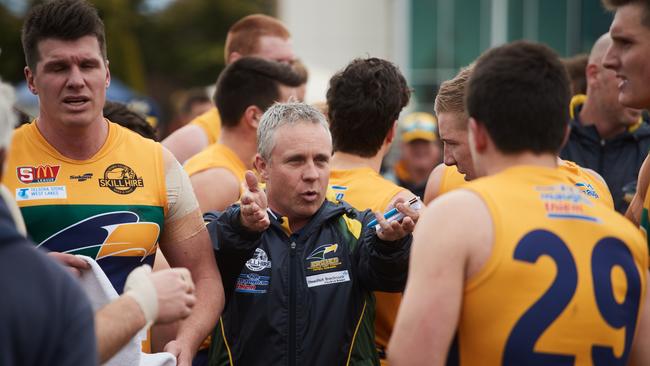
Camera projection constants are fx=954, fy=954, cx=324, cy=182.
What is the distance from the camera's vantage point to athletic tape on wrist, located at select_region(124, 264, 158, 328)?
3.17m

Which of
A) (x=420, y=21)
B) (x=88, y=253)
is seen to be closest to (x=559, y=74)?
(x=88, y=253)

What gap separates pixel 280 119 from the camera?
4.69 m

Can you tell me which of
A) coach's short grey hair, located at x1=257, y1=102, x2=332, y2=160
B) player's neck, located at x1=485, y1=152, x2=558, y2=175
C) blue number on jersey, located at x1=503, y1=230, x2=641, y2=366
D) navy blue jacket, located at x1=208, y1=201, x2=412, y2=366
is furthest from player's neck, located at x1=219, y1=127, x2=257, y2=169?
blue number on jersey, located at x1=503, y1=230, x2=641, y2=366

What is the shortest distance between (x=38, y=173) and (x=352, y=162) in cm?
185

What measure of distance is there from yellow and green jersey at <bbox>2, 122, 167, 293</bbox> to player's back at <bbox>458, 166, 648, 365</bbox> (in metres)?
1.69

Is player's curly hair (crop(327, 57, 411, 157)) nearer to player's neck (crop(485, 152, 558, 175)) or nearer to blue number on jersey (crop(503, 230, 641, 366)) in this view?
player's neck (crop(485, 152, 558, 175))

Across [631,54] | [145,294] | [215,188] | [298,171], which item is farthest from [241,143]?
[145,294]

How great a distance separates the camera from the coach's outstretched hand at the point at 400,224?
4059mm

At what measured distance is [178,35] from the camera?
56.3 meters

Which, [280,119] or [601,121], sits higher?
[280,119]

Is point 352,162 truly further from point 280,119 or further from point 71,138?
point 71,138

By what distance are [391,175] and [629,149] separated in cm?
721

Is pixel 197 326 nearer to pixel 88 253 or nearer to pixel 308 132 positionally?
pixel 88 253

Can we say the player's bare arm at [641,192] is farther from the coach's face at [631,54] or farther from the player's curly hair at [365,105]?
the player's curly hair at [365,105]
